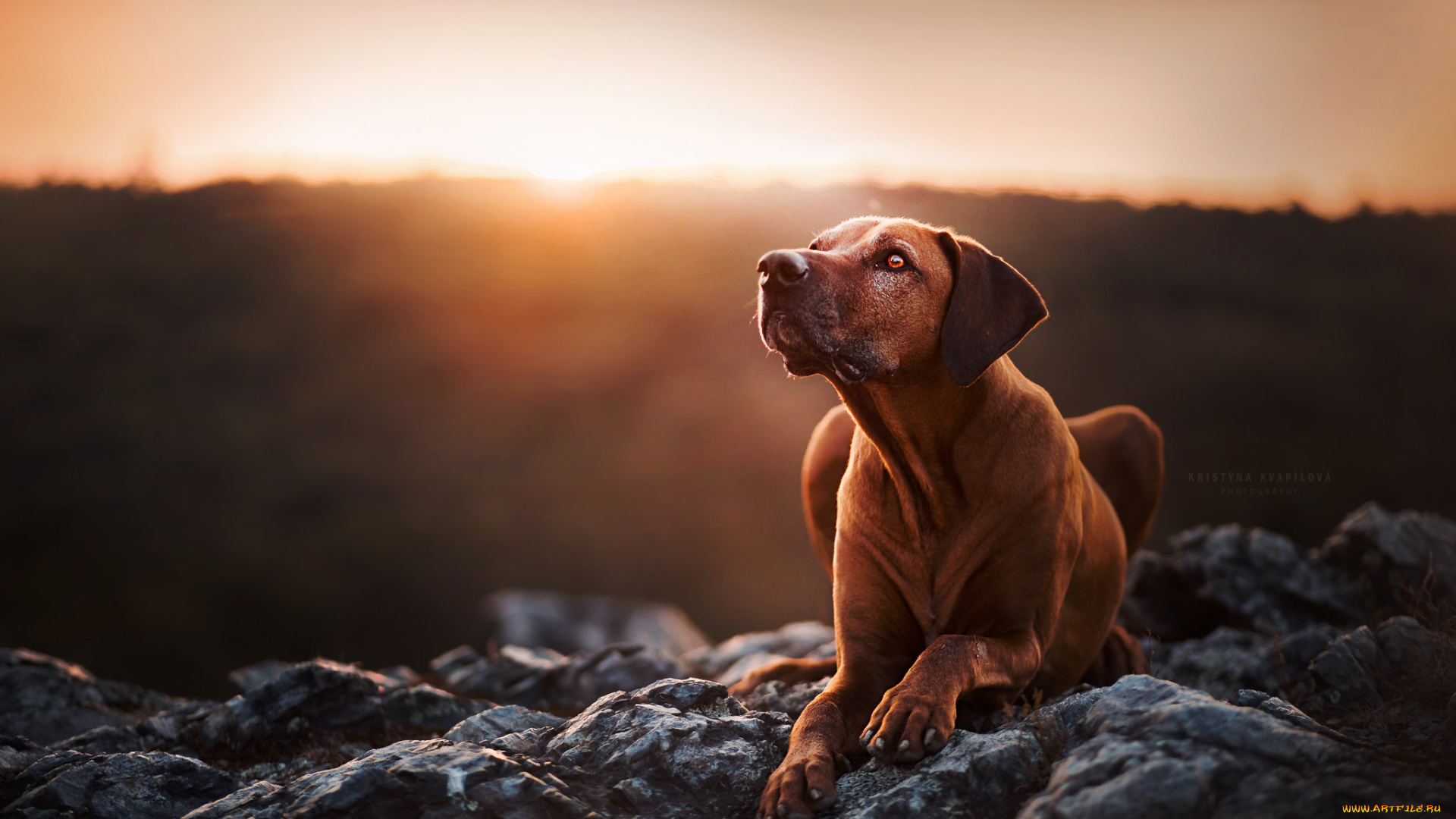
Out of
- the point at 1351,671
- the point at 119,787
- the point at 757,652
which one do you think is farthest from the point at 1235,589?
the point at 119,787

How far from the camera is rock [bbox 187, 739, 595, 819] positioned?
8.79 ft

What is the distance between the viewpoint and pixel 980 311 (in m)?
3.47

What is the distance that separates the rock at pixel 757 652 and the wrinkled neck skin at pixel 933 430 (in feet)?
10.1

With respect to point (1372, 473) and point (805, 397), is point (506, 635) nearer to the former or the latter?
point (805, 397)

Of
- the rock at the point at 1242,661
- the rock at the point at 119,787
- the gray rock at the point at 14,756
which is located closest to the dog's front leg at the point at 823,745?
the rock at the point at 1242,661

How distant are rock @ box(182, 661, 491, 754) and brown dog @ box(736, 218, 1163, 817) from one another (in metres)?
3.18

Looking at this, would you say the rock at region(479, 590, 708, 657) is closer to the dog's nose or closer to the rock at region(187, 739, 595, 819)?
the rock at region(187, 739, 595, 819)

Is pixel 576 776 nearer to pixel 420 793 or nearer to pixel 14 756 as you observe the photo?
pixel 420 793

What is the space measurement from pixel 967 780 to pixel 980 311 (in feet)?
5.89

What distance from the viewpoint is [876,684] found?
11.5ft

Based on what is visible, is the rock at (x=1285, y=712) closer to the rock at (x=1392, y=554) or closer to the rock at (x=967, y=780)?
the rock at (x=967, y=780)

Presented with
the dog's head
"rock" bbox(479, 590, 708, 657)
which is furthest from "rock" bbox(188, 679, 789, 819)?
"rock" bbox(479, 590, 708, 657)

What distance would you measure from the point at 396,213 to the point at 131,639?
15.0 meters

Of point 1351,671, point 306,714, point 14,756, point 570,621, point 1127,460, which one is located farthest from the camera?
point 570,621
